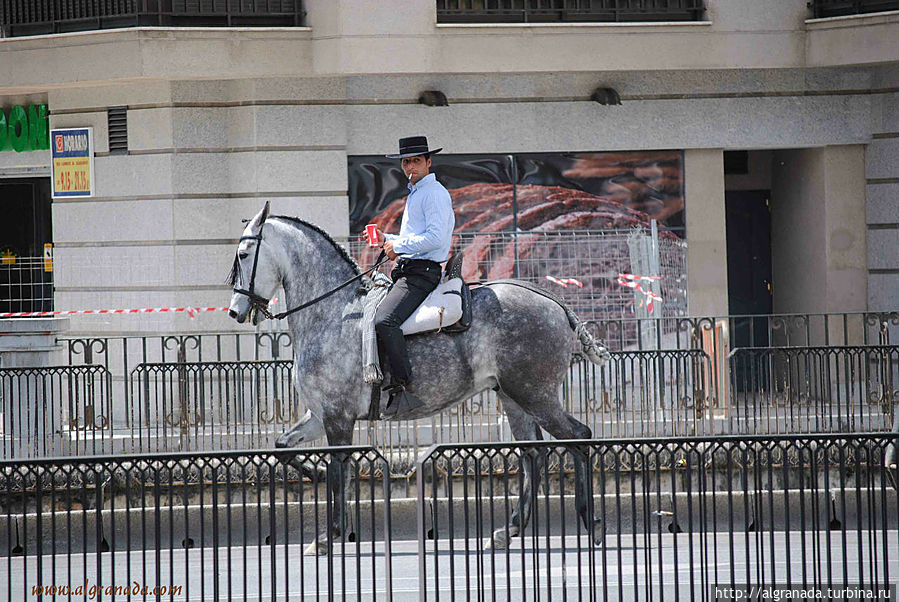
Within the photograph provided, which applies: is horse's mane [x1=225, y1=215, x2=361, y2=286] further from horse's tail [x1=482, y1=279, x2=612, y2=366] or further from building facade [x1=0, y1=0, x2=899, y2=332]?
building facade [x1=0, y1=0, x2=899, y2=332]

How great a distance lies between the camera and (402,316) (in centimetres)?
988

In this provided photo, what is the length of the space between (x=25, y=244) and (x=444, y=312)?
436 inches

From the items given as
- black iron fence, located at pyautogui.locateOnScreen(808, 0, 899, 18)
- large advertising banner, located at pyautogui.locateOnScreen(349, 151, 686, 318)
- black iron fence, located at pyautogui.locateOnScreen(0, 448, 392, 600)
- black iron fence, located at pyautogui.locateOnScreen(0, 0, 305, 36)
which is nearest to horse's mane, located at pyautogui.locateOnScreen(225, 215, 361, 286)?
black iron fence, located at pyautogui.locateOnScreen(0, 448, 392, 600)

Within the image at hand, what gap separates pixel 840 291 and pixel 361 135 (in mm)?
7046

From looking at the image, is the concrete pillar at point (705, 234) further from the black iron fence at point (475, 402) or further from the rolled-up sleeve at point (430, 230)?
the rolled-up sleeve at point (430, 230)

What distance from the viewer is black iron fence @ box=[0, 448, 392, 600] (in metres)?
7.36

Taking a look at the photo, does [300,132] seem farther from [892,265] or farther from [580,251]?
[892,265]

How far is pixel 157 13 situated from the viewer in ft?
53.3

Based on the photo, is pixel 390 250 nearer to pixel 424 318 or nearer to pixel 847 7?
pixel 424 318

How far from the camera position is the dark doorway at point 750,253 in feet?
63.8

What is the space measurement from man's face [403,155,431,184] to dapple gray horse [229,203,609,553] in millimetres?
987

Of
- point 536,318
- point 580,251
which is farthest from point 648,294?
point 536,318

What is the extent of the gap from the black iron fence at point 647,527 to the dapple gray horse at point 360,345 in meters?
0.60

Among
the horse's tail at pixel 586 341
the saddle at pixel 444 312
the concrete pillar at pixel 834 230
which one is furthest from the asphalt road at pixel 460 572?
the concrete pillar at pixel 834 230
